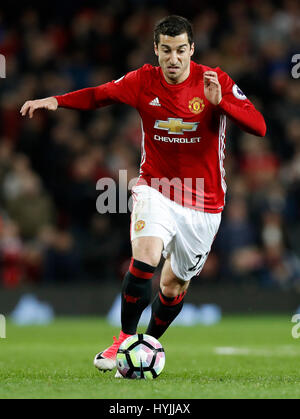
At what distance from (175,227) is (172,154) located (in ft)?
1.72

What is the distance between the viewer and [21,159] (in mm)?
13320

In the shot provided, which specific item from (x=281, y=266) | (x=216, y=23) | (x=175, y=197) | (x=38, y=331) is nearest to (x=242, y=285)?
(x=281, y=266)

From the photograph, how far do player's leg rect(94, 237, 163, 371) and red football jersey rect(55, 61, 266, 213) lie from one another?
511 mm

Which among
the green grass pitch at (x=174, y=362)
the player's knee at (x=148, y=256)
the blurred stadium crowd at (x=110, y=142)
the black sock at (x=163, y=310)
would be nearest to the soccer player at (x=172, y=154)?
the player's knee at (x=148, y=256)

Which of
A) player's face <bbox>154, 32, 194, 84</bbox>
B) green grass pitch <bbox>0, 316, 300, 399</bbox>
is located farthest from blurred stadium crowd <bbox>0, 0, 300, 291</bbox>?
player's face <bbox>154, 32, 194, 84</bbox>

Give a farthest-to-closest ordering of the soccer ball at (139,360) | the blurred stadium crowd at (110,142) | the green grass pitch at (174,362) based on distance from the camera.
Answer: the blurred stadium crowd at (110,142) → the soccer ball at (139,360) → the green grass pitch at (174,362)

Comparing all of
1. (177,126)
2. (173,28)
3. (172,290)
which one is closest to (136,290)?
(172,290)

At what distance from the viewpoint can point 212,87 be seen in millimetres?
5746

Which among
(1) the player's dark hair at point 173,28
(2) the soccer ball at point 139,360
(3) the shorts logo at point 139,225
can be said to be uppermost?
(1) the player's dark hair at point 173,28

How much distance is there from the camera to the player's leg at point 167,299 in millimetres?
6541

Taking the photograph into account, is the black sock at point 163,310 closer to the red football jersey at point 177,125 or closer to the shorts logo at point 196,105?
the red football jersey at point 177,125

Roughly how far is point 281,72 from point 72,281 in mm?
5299

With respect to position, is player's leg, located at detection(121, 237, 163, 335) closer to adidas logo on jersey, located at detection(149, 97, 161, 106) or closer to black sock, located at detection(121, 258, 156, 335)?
black sock, located at detection(121, 258, 156, 335)

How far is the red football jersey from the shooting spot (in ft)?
20.2
